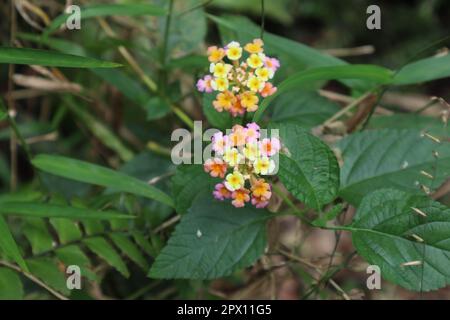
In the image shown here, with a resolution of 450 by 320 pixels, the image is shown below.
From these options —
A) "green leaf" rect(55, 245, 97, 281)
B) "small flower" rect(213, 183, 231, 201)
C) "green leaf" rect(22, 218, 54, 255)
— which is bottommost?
"green leaf" rect(55, 245, 97, 281)

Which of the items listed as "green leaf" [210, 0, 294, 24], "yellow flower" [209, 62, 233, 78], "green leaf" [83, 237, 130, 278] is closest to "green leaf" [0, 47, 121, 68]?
"yellow flower" [209, 62, 233, 78]

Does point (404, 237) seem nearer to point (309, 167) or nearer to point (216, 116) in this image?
point (309, 167)

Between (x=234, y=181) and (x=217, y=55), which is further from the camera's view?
(x=217, y=55)

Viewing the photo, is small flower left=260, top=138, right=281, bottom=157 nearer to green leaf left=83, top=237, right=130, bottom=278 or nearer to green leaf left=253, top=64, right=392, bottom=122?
green leaf left=253, top=64, right=392, bottom=122

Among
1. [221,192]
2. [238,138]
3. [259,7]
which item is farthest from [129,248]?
[259,7]

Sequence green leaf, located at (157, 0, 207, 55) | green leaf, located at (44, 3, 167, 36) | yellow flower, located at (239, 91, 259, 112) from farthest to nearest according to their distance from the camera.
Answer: green leaf, located at (157, 0, 207, 55) < green leaf, located at (44, 3, 167, 36) < yellow flower, located at (239, 91, 259, 112)

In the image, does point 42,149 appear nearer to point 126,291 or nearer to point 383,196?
point 126,291
